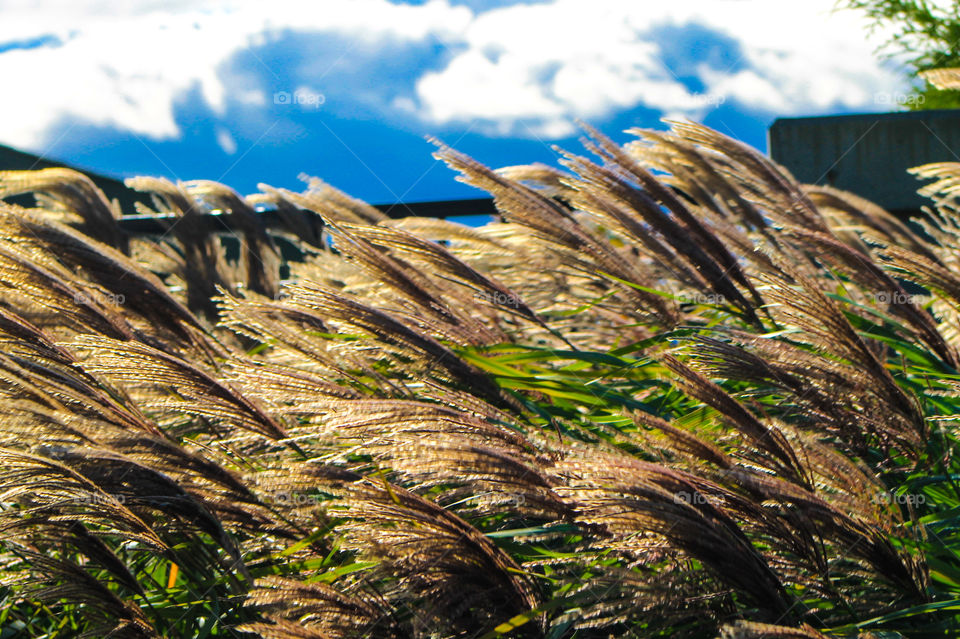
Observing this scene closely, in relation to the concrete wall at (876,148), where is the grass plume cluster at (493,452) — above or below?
below

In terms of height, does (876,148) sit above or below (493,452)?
above

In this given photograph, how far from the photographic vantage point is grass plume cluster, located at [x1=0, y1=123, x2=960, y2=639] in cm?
118

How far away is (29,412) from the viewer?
141cm

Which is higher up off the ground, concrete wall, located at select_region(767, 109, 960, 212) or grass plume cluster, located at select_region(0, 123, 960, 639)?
concrete wall, located at select_region(767, 109, 960, 212)

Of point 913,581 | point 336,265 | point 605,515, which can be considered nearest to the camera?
point 605,515

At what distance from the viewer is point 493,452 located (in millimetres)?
1161

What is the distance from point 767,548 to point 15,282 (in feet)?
5.06

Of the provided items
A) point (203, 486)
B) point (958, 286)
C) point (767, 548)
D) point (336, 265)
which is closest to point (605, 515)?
point (767, 548)

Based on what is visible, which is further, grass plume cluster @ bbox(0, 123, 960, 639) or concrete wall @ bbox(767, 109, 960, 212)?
concrete wall @ bbox(767, 109, 960, 212)

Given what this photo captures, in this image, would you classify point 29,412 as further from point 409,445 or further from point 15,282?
point 409,445

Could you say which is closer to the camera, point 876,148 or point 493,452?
point 493,452

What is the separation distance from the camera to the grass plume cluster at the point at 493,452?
1.18m

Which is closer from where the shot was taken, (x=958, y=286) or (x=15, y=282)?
(x=15, y=282)

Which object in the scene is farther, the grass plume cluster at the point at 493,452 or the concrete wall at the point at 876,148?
the concrete wall at the point at 876,148
